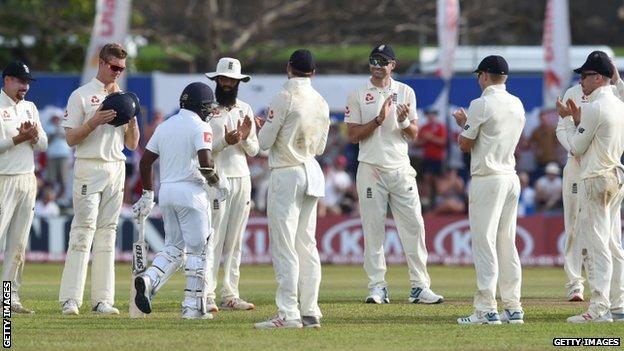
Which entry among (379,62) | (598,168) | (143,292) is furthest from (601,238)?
(143,292)

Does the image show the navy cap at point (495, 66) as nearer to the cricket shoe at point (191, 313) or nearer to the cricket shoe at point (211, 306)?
the cricket shoe at point (191, 313)

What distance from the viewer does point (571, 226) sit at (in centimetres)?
1766

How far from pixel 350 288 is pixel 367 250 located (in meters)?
3.40

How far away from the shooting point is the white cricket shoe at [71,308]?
50.4 feet

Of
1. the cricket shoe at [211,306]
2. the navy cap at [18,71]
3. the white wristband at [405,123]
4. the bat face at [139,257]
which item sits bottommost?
the cricket shoe at [211,306]

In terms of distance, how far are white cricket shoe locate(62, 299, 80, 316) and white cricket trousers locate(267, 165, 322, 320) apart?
2626 millimetres

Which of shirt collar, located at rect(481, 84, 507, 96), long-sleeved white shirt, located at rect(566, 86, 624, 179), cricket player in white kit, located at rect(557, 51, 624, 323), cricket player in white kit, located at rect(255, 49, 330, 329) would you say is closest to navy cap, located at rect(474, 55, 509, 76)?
shirt collar, located at rect(481, 84, 507, 96)

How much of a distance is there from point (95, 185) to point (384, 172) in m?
3.54

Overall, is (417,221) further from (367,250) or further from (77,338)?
(77,338)

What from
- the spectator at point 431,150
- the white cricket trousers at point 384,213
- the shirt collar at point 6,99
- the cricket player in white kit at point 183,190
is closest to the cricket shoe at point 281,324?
the cricket player in white kit at point 183,190

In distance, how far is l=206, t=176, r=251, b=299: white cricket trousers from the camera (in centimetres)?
1623

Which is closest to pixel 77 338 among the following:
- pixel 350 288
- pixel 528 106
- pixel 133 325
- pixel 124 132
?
pixel 133 325

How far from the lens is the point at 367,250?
17156mm

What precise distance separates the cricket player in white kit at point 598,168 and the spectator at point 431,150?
14.4 meters
